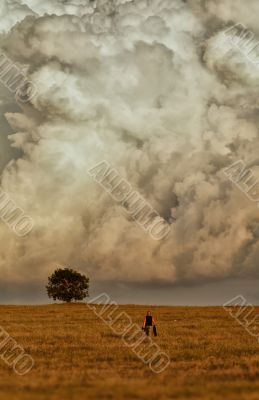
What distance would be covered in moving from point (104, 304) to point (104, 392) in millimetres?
77383

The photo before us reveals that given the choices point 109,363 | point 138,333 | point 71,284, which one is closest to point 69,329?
point 138,333

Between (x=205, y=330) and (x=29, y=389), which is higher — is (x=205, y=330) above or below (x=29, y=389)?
above

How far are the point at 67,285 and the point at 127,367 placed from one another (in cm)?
9964

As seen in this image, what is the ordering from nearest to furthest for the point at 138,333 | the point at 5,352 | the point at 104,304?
the point at 5,352 < the point at 138,333 < the point at 104,304

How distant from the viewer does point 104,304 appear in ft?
308

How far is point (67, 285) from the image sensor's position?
124 m

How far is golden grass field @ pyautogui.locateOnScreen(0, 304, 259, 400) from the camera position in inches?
685

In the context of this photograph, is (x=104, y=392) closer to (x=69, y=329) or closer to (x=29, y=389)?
(x=29, y=389)

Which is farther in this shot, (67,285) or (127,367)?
(67,285)

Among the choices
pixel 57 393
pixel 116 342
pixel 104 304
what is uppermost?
pixel 104 304

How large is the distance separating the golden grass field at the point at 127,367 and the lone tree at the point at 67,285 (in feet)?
247

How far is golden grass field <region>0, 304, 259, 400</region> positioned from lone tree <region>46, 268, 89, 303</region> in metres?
75.3

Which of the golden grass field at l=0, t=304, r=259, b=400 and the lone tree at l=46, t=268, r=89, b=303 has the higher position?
the lone tree at l=46, t=268, r=89, b=303

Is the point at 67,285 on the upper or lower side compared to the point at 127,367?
upper
